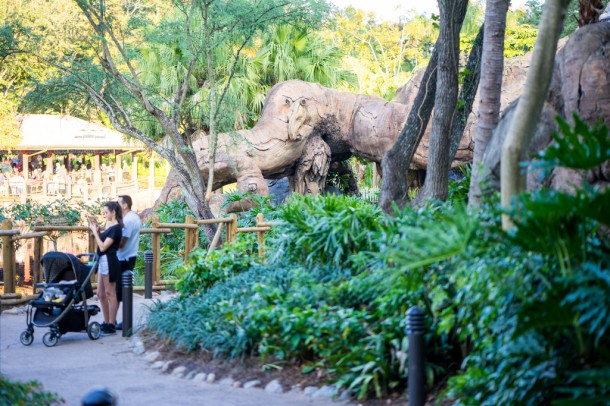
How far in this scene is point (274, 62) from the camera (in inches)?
1172

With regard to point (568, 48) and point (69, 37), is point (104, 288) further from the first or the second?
point (69, 37)

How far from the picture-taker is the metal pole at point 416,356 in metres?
5.62

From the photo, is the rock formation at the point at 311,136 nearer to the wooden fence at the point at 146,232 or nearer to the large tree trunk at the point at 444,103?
the wooden fence at the point at 146,232

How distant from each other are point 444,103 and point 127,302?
4.69 meters

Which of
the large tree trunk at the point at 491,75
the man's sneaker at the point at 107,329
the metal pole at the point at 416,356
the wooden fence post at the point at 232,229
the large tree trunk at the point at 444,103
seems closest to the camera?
the metal pole at the point at 416,356

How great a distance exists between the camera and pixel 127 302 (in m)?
9.84

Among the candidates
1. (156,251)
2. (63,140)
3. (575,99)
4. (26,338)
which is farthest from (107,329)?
(63,140)

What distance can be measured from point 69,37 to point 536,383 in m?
15.7

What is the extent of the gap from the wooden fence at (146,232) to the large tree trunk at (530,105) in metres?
6.09

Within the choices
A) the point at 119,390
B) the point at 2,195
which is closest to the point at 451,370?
the point at 119,390

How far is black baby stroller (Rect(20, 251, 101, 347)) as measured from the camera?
9344mm

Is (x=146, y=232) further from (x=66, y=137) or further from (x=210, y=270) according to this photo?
(x=66, y=137)

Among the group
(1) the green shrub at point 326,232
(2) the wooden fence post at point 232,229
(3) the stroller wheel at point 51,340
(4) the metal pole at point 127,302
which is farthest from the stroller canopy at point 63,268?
(2) the wooden fence post at point 232,229

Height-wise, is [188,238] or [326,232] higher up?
[326,232]
